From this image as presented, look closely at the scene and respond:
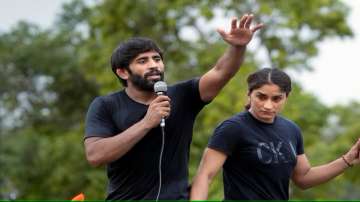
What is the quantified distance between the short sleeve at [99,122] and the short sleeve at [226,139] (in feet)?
2.06

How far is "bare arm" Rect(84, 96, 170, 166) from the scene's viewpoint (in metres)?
4.56

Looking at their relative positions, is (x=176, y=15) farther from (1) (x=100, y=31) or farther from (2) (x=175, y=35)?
(1) (x=100, y=31)

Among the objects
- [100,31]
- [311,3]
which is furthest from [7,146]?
[311,3]

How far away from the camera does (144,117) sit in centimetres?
474

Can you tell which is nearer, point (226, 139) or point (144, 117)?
point (144, 117)

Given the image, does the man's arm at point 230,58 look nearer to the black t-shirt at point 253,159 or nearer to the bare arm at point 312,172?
the black t-shirt at point 253,159

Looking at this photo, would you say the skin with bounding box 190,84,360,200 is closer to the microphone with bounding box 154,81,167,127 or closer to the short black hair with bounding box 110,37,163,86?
the microphone with bounding box 154,81,167,127

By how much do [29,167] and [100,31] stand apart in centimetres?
824

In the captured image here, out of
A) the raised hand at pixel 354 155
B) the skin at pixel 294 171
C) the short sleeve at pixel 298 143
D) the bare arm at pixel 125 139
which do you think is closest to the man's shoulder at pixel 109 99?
the bare arm at pixel 125 139

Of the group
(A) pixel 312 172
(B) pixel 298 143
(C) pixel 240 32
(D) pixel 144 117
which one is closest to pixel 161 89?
(D) pixel 144 117

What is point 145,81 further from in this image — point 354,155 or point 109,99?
point 354,155

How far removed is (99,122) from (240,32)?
1.01 m

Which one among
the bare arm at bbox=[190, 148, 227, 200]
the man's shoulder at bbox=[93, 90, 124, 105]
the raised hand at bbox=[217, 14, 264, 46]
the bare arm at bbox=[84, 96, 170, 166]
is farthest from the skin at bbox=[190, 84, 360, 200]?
the man's shoulder at bbox=[93, 90, 124, 105]

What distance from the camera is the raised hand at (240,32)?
478cm
